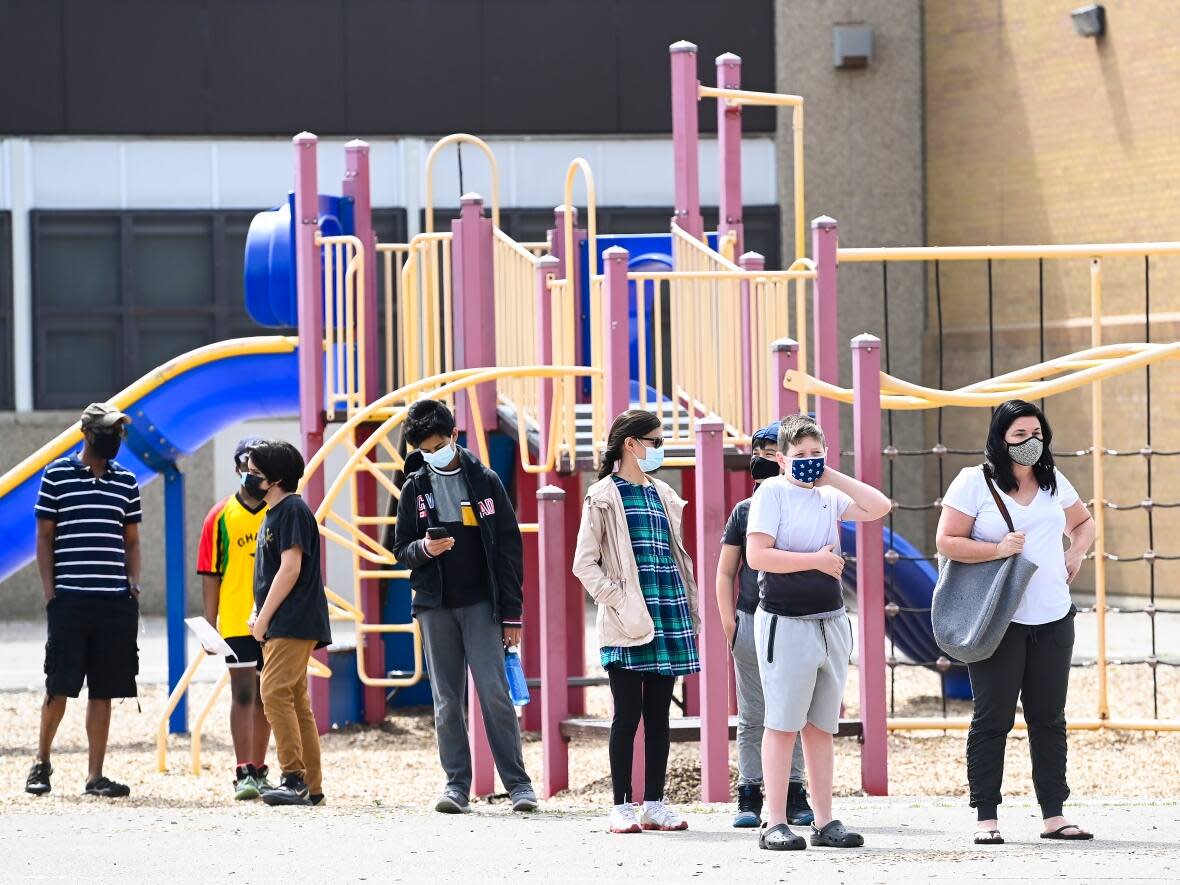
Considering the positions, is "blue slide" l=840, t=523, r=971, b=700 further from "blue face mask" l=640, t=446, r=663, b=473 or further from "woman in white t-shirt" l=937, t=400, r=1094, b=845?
"woman in white t-shirt" l=937, t=400, r=1094, b=845

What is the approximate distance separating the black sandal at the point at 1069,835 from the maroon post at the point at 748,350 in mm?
4023

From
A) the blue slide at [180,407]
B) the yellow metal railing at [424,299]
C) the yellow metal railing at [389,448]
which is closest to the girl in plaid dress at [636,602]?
the yellow metal railing at [389,448]

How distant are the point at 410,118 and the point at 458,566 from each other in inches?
532

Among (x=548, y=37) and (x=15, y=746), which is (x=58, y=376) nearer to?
(x=548, y=37)

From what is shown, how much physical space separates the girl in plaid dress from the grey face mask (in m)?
1.32

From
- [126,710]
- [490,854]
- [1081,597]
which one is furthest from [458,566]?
[1081,597]

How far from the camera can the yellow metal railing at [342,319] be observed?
40.2 ft

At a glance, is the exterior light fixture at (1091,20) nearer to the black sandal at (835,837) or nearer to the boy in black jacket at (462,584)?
the boy in black jacket at (462,584)

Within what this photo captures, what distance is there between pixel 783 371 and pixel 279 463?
2242mm

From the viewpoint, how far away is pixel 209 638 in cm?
880

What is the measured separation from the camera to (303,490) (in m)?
12.1

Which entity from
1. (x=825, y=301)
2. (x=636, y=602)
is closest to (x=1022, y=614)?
(x=636, y=602)

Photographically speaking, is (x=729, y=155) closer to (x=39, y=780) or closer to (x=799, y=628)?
(x=39, y=780)

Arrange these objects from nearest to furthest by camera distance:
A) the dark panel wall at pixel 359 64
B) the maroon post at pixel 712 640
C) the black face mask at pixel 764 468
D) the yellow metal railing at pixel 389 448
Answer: the black face mask at pixel 764 468
the maroon post at pixel 712 640
the yellow metal railing at pixel 389 448
the dark panel wall at pixel 359 64
